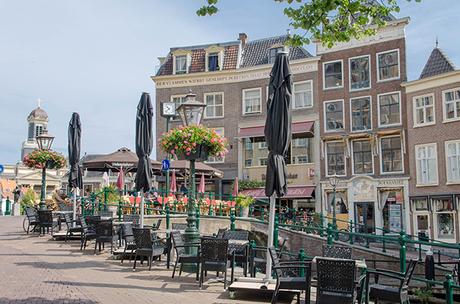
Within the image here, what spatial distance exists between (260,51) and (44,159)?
19.2 m

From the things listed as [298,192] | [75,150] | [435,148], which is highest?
[435,148]

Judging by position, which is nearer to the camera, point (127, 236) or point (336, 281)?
point (336, 281)

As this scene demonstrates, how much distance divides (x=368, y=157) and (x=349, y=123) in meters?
2.44

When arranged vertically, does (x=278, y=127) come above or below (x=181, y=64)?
below

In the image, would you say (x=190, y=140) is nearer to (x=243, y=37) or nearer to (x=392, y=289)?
(x=392, y=289)

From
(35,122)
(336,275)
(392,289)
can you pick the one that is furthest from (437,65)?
(35,122)

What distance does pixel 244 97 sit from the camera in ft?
115

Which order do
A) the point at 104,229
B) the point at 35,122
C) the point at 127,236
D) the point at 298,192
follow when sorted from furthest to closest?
the point at 35,122
the point at 298,192
the point at 104,229
the point at 127,236

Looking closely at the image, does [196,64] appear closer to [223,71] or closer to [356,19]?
[223,71]

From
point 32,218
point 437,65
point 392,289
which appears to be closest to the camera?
point 392,289

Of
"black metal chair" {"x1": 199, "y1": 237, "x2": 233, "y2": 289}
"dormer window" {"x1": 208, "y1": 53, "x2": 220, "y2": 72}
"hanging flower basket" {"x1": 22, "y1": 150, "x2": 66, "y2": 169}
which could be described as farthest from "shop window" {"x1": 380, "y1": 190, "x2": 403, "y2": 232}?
"black metal chair" {"x1": 199, "y1": 237, "x2": 233, "y2": 289}

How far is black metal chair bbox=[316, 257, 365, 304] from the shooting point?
260 inches

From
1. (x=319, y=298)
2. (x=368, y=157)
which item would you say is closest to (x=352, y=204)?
(x=368, y=157)

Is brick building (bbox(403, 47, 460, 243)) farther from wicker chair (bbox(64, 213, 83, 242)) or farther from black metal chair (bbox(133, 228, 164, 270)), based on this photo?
black metal chair (bbox(133, 228, 164, 270))
